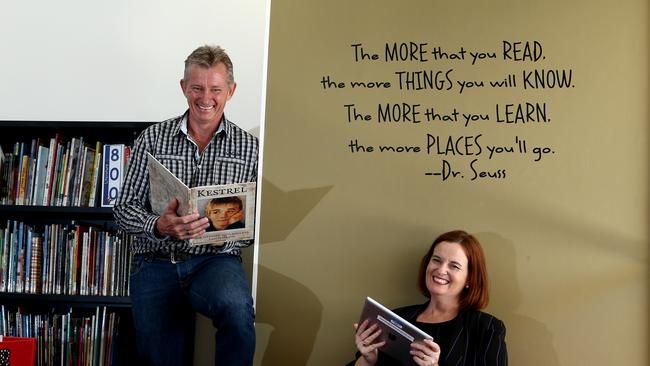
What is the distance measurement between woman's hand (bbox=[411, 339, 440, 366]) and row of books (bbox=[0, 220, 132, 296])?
125 cm

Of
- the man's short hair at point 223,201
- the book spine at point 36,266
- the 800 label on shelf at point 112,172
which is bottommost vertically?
the book spine at point 36,266

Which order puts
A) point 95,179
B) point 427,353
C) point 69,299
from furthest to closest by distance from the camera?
point 95,179 < point 69,299 < point 427,353

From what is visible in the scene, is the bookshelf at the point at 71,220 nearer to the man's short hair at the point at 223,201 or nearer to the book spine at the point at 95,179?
the book spine at the point at 95,179

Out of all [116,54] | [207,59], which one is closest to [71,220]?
[116,54]

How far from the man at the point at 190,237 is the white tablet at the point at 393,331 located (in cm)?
43

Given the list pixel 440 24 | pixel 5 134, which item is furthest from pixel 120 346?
pixel 440 24

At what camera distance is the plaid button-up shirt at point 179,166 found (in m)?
2.48

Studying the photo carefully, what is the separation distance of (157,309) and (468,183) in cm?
124

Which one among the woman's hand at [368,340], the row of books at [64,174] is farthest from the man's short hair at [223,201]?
the row of books at [64,174]

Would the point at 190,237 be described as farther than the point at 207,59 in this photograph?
No

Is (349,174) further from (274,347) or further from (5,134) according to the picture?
(5,134)

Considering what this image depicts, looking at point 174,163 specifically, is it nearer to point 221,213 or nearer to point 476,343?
point 221,213

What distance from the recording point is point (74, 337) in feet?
8.94

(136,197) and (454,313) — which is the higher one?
(136,197)
